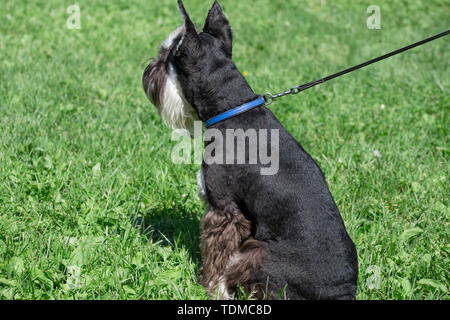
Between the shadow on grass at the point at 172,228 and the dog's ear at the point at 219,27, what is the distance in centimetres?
136

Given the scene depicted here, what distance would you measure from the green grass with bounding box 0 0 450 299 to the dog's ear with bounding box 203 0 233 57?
4.45ft

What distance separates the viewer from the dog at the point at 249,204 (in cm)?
253

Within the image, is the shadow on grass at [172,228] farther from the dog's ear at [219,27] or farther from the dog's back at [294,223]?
the dog's ear at [219,27]

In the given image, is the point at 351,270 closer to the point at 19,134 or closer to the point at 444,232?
the point at 444,232

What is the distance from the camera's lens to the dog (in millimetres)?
2533

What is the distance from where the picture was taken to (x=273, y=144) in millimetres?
2682

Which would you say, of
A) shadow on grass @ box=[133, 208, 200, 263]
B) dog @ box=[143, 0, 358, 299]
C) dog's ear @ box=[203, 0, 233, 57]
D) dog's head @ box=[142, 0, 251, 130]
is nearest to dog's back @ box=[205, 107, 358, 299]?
dog @ box=[143, 0, 358, 299]

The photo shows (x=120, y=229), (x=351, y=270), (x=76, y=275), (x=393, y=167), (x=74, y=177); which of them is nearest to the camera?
(x=351, y=270)

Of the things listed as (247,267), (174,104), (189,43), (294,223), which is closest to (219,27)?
(189,43)

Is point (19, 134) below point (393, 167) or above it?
above

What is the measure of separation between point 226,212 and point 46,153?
2.02 metres

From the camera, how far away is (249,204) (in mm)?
2709

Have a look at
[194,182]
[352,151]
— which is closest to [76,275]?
[194,182]

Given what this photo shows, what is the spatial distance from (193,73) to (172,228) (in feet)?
4.39
